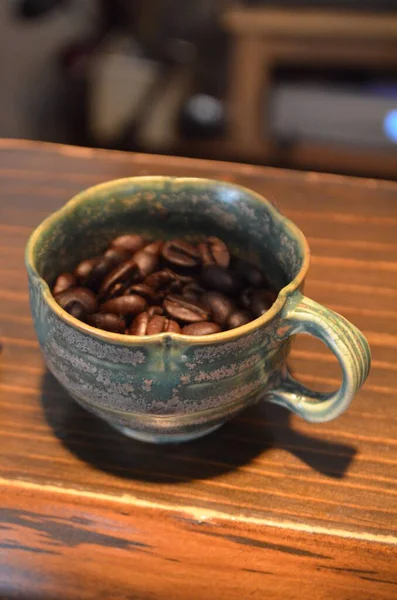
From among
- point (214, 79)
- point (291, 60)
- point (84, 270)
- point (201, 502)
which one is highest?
point (84, 270)

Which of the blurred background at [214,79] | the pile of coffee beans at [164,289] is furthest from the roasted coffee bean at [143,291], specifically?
the blurred background at [214,79]

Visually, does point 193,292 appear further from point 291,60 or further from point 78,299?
point 291,60

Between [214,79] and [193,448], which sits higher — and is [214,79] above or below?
below

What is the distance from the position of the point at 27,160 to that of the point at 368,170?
134 centimetres

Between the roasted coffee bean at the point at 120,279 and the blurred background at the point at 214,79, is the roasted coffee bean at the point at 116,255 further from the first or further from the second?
the blurred background at the point at 214,79

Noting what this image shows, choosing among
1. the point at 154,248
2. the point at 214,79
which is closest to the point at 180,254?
the point at 154,248

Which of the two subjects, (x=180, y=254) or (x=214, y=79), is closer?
(x=180, y=254)

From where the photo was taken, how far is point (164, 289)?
0.51 metres

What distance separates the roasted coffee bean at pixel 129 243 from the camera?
54 centimetres

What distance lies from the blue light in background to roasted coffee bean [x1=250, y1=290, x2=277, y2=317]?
5.08 feet

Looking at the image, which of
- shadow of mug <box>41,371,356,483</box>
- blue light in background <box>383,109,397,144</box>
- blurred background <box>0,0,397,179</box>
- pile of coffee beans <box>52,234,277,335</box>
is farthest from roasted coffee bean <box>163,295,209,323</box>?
blue light in background <box>383,109,397,144</box>

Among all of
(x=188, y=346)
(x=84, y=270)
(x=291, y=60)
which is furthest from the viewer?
(x=291, y=60)

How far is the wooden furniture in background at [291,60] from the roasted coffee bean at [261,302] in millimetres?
1518

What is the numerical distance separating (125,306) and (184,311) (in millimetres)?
41
